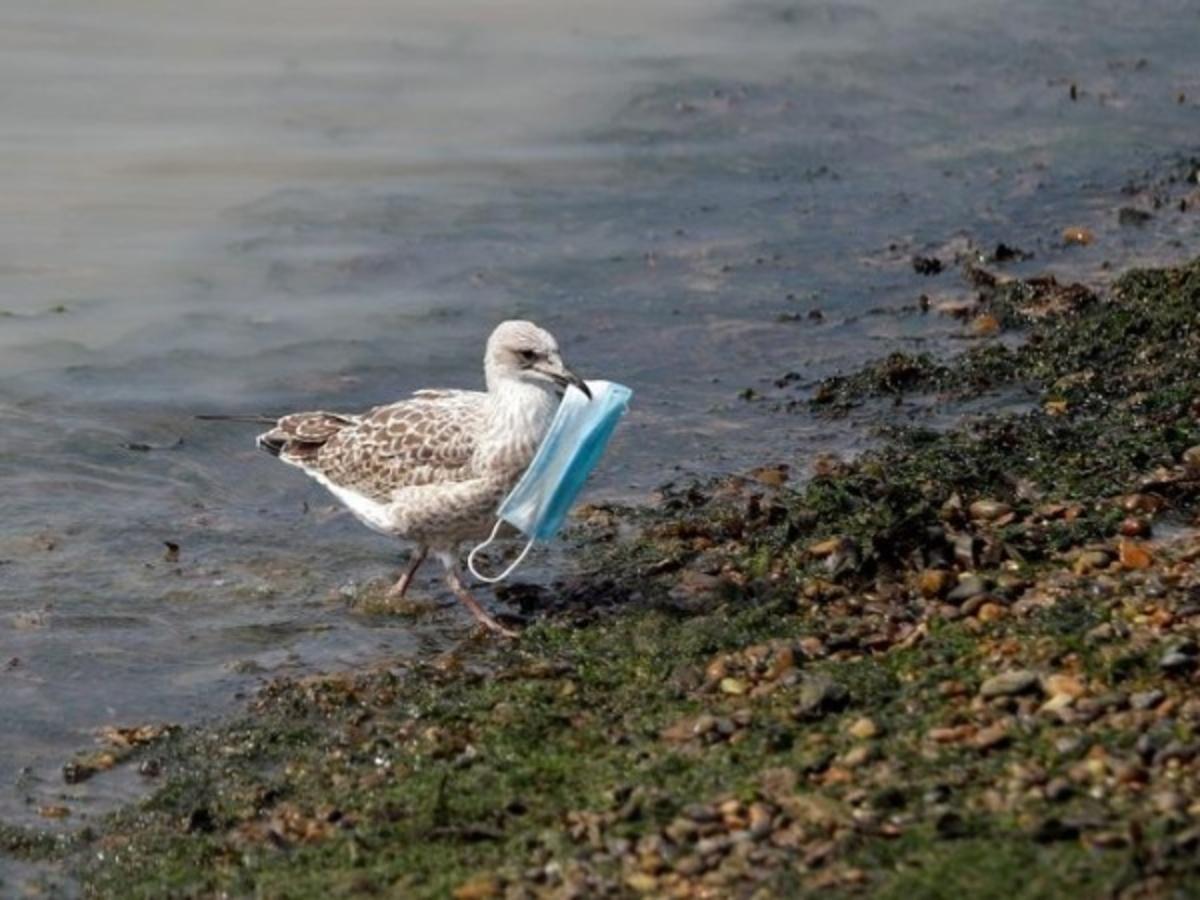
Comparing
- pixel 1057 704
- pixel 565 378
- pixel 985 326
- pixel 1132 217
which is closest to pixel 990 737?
pixel 1057 704

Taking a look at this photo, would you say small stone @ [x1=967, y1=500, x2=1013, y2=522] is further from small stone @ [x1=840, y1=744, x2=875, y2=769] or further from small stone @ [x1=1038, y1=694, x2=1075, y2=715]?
small stone @ [x1=840, y1=744, x2=875, y2=769]

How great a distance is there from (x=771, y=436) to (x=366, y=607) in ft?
7.75

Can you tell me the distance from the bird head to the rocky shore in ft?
2.66

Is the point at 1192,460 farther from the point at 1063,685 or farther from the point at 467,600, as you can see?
the point at 467,600

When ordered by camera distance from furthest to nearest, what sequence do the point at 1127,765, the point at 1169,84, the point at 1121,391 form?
the point at 1169,84 < the point at 1121,391 < the point at 1127,765

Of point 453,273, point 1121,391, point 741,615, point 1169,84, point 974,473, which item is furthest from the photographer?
point 1169,84

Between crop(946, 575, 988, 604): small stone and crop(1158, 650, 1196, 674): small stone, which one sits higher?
crop(1158, 650, 1196, 674): small stone

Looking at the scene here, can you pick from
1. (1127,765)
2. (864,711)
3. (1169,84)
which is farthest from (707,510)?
(1169,84)

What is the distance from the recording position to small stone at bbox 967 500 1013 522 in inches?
344

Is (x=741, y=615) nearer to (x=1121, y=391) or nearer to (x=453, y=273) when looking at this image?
(x=1121, y=391)

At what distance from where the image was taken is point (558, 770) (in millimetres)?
7203

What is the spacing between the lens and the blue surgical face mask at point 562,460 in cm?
905

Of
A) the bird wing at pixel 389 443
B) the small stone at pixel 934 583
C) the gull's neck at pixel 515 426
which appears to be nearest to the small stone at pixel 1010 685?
the small stone at pixel 934 583

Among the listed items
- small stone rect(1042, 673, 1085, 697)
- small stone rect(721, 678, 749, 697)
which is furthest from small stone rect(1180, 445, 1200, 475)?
small stone rect(721, 678, 749, 697)
